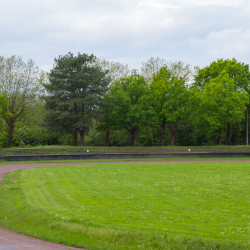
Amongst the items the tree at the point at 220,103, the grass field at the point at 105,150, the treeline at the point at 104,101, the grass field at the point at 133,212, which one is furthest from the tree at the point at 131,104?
→ the grass field at the point at 133,212

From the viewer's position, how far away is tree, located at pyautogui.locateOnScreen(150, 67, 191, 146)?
48.2 meters

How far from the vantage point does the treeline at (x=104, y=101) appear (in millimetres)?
45062

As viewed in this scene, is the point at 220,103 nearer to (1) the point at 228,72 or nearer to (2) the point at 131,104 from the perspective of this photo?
(1) the point at 228,72

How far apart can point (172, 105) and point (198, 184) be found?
3356cm

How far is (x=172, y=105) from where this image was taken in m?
48.9

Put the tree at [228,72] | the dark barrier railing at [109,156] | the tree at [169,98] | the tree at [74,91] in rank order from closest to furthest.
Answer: the dark barrier railing at [109,156] → the tree at [74,91] → the tree at [169,98] → the tree at [228,72]

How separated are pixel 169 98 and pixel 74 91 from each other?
49.6ft

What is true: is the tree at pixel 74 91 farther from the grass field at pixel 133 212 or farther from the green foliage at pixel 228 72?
the grass field at pixel 133 212

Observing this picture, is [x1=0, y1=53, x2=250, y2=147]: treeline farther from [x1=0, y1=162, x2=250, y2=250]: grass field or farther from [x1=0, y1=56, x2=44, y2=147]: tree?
[x1=0, y1=162, x2=250, y2=250]: grass field

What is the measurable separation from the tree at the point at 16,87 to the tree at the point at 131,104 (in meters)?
13.6

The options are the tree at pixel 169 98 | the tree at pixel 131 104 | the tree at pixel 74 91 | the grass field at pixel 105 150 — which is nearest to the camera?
the grass field at pixel 105 150

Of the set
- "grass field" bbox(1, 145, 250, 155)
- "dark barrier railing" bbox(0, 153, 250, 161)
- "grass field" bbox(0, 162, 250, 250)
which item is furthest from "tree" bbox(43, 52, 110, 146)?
"grass field" bbox(0, 162, 250, 250)

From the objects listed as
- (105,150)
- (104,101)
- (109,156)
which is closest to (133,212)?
(109,156)

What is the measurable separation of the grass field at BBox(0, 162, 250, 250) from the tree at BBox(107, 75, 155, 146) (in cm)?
2907
